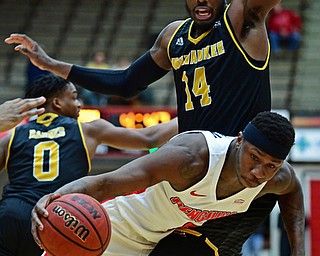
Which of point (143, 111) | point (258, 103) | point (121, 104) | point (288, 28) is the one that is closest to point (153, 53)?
point (258, 103)

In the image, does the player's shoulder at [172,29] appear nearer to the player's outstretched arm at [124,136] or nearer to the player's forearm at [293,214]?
the player's outstretched arm at [124,136]

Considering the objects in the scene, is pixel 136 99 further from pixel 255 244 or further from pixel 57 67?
pixel 57 67

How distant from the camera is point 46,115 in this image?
614 cm

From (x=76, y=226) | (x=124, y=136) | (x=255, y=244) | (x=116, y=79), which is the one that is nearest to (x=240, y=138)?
(x=76, y=226)

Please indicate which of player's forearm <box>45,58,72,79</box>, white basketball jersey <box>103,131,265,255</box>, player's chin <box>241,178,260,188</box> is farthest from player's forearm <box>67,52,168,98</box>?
player's chin <box>241,178,260,188</box>

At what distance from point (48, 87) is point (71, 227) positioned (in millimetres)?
2272

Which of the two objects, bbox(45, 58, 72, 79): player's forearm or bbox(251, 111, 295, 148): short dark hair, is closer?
bbox(251, 111, 295, 148): short dark hair

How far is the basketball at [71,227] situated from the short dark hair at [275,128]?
103 cm

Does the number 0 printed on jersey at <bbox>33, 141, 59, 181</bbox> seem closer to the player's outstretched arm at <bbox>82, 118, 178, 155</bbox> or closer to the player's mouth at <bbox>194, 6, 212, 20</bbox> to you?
the player's outstretched arm at <bbox>82, 118, 178, 155</bbox>

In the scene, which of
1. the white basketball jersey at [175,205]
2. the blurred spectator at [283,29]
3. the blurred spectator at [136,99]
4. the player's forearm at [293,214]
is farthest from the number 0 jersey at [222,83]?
the blurred spectator at [283,29]

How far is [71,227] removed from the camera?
415 centimetres

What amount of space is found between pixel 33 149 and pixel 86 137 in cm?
40

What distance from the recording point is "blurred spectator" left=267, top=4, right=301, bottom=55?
15.6 meters

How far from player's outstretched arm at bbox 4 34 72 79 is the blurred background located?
624 cm
